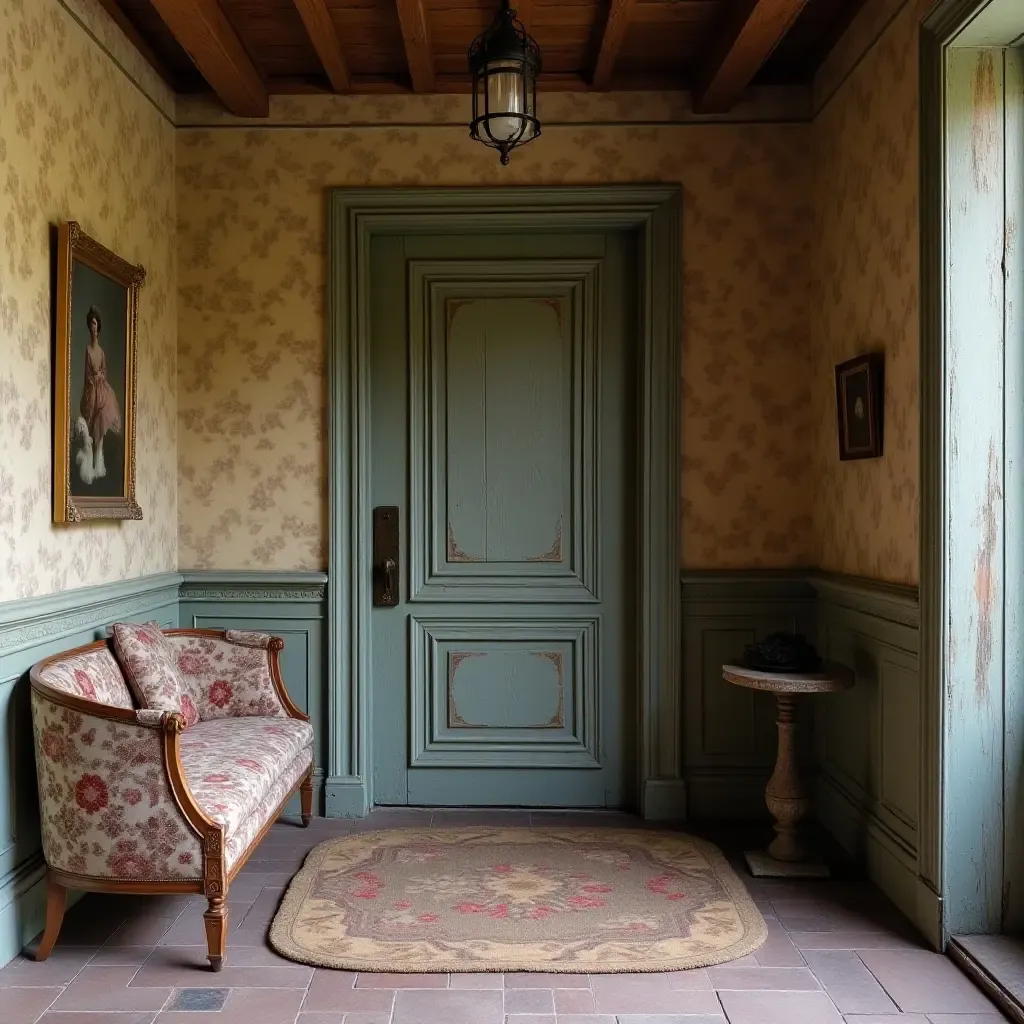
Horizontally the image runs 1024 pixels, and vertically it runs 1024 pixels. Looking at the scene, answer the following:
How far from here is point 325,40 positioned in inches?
146

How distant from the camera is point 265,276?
4.29 meters

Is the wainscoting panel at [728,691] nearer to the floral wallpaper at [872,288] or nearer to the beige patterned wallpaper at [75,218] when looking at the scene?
the floral wallpaper at [872,288]

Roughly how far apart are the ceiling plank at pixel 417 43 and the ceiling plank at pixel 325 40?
266mm

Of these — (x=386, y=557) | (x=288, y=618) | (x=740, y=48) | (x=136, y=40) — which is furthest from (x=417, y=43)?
(x=288, y=618)

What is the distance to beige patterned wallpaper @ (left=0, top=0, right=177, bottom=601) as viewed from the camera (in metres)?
2.91

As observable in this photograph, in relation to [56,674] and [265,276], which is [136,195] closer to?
[265,276]

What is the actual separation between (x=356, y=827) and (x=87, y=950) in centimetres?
131

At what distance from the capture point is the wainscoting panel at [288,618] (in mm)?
4273

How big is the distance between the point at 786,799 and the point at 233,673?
7.11ft

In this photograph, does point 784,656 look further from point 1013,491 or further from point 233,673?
point 233,673

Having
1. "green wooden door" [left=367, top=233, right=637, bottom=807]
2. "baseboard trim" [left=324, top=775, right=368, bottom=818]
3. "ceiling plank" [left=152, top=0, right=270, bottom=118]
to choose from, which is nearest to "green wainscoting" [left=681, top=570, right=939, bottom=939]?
"green wooden door" [left=367, top=233, right=637, bottom=807]

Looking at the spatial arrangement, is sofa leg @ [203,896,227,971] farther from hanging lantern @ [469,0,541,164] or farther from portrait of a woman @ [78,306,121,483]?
hanging lantern @ [469,0,541,164]

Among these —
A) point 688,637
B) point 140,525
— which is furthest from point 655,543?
point 140,525

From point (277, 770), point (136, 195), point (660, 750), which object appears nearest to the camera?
point (277, 770)
